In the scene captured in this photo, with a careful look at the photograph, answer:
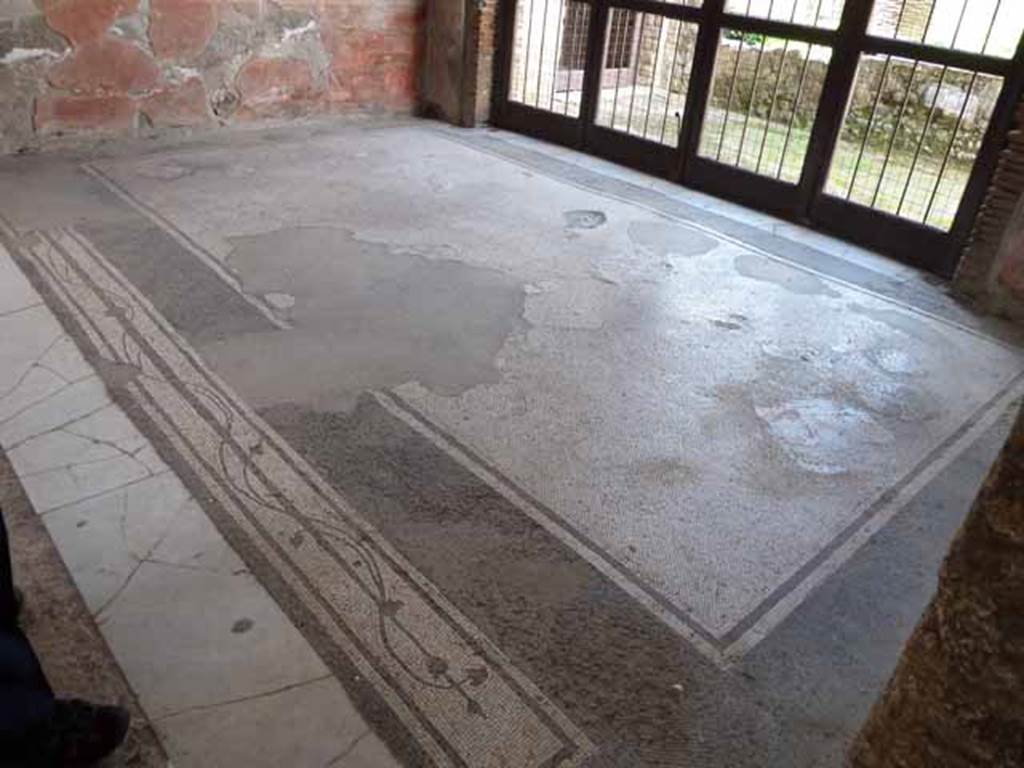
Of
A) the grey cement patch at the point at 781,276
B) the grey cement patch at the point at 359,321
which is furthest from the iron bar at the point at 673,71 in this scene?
the grey cement patch at the point at 359,321

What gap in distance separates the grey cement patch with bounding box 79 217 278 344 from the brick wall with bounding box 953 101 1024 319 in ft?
9.77

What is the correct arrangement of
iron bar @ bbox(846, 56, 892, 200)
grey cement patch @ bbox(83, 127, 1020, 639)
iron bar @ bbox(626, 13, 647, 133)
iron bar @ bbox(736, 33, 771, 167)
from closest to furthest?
grey cement patch @ bbox(83, 127, 1020, 639)
iron bar @ bbox(846, 56, 892, 200)
iron bar @ bbox(736, 33, 771, 167)
iron bar @ bbox(626, 13, 647, 133)


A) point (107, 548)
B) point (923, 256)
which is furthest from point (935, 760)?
point (923, 256)

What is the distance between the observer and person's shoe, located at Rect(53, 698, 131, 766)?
1.29 m

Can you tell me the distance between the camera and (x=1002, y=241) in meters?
3.46

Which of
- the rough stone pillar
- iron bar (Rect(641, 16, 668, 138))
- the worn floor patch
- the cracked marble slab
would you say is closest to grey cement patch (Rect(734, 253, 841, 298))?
iron bar (Rect(641, 16, 668, 138))

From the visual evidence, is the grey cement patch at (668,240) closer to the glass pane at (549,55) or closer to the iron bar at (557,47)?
the glass pane at (549,55)

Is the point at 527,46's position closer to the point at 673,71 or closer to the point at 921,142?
the point at 673,71

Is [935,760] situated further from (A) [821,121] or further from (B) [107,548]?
(A) [821,121]

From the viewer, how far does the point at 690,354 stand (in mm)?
2896

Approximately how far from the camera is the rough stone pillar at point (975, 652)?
2.68ft

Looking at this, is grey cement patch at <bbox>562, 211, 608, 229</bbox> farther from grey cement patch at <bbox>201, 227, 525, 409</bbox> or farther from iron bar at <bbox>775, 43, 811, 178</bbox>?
iron bar at <bbox>775, 43, 811, 178</bbox>

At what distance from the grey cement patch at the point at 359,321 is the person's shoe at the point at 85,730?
1.15 m

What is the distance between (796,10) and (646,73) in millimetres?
1054
